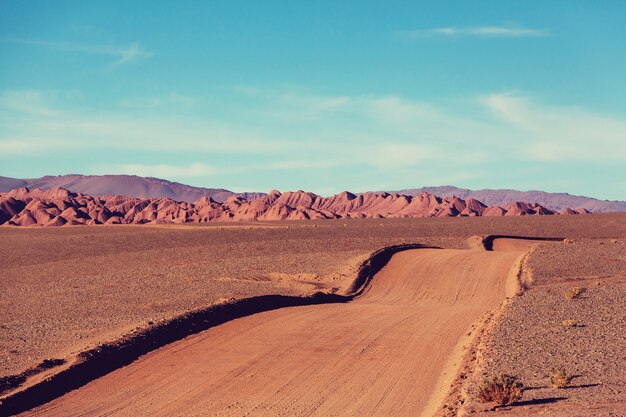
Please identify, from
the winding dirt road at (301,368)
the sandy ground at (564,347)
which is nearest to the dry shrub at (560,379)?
the sandy ground at (564,347)

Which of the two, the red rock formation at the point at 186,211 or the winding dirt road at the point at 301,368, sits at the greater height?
the red rock formation at the point at 186,211

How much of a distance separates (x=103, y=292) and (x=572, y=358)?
78.5 feet

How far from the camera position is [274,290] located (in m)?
34.2

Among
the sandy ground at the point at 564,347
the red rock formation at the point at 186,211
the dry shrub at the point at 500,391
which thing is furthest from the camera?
the red rock formation at the point at 186,211

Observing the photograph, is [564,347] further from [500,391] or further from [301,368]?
[301,368]

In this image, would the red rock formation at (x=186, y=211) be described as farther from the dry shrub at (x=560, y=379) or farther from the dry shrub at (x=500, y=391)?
the dry shrub at (x=500, y=391)

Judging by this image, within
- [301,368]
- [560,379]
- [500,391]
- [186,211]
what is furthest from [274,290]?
[186,211]

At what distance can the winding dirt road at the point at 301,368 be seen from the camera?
15219 mm

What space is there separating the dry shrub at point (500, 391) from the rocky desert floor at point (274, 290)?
183mm

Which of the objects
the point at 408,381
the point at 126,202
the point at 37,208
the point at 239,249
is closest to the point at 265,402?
the point at 408,381

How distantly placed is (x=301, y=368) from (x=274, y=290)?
1590cm

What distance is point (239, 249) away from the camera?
54.2 metres

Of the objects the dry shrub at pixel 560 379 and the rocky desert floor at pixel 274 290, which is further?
the rocky desert floor at pixel 274 290

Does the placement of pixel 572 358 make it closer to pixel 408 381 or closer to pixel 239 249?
pixel 408 381
